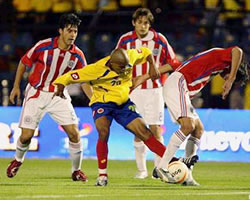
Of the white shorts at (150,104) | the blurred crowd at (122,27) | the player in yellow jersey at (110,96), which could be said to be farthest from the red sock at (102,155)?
the blurred crowd at (122,27)

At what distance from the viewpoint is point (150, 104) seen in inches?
465

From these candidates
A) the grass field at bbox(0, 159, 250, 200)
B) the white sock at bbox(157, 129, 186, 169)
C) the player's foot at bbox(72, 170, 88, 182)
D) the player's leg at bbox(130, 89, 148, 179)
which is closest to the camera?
the grass field at bbox(0, 159, 250, 200)

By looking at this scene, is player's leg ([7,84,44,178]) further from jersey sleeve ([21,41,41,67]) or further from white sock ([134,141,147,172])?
white sock ([134,141,147,172])

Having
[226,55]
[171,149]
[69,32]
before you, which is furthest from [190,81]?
[69,32]

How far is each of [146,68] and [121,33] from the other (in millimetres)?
5313

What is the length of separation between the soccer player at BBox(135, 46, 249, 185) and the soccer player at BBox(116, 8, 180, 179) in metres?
1.70

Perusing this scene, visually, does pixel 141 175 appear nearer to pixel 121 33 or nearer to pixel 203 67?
pixel 203 67

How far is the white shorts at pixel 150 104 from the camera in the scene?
38.5 feet

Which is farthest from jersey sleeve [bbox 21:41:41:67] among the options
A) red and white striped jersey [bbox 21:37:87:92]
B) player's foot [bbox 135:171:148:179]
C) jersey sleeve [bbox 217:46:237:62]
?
jersey sleeve [bbox 217:46:237:62]

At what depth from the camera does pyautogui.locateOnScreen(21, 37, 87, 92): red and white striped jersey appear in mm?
10914

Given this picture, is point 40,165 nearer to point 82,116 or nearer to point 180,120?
point 82,116

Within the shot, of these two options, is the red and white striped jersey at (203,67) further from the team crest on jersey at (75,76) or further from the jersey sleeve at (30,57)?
the jersey sleeve at (30,57)

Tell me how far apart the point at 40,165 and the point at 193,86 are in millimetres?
4581

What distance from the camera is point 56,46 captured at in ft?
35.9
